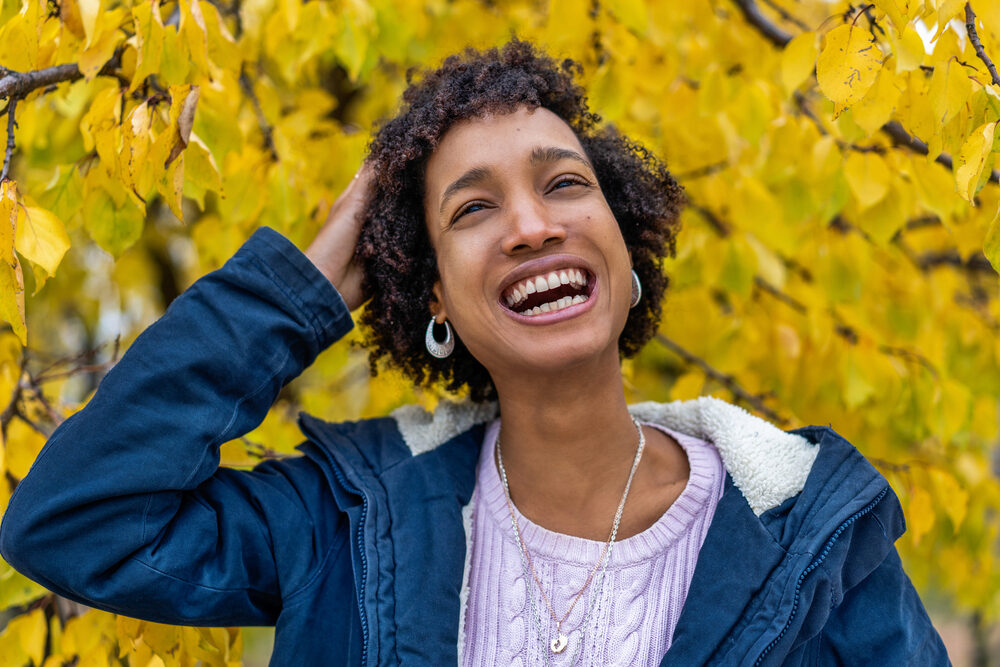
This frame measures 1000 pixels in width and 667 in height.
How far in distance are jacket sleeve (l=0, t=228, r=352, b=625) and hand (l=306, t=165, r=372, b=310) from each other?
0.13 metres

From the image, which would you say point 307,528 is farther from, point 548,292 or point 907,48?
point 907,48

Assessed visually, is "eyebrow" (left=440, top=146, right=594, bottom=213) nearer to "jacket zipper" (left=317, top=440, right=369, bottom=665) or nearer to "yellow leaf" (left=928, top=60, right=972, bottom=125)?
"jacket zipper" (left=317, top=440, right=369, bottom=665)

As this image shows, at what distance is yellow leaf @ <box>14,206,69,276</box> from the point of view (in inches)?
55.9

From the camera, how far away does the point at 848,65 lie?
4.46 ft

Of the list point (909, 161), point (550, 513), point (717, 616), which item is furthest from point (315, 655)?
point (909, 161)

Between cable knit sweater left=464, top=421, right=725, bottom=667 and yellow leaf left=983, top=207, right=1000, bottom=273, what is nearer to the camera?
yellow leaf left=983, top=207, right=1000, bottom=273

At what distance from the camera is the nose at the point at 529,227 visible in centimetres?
165

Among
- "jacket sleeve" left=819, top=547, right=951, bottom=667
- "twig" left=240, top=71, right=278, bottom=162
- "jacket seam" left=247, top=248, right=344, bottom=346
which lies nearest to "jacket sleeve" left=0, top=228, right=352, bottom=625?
"jacket seam" left=247, top=248, right=344, bottom=346

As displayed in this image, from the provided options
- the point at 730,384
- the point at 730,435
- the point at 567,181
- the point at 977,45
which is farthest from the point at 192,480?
the point at 730,384

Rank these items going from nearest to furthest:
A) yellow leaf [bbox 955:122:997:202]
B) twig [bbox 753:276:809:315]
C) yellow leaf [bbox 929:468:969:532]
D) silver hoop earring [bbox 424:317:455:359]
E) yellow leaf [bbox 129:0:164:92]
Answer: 1. yellow leaf [bbox 955:122:997:202]
2. yellow leaf [bbox 129:0:164:92]
3. silver hoop earring [bbox 424:317:455:359]
4. yellow leaf [bbox 929:468:969:532]
5. twig [bbox 753:276:809:315]

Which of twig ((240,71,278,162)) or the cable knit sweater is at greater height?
twig ((240,71,278,162))

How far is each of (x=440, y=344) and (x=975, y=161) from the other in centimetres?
111

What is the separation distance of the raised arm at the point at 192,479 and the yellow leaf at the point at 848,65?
3.15ft

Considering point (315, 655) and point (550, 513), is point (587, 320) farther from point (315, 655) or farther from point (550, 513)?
point (315, 655)
